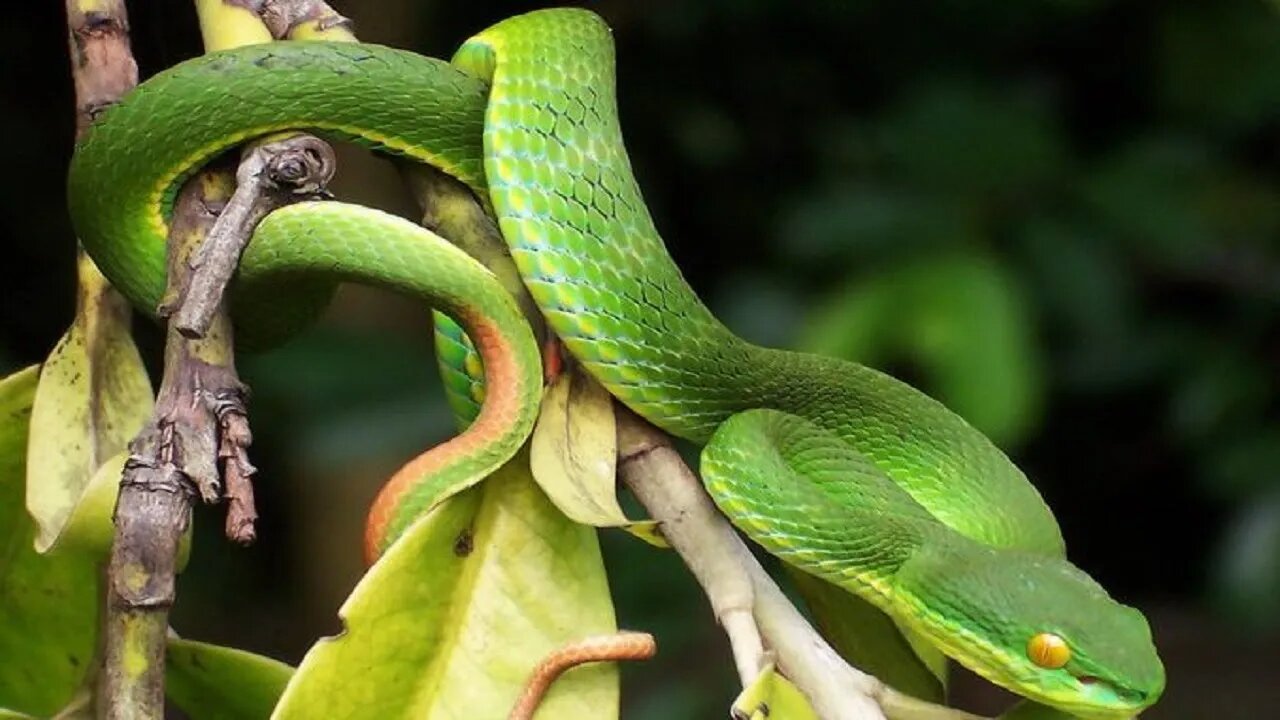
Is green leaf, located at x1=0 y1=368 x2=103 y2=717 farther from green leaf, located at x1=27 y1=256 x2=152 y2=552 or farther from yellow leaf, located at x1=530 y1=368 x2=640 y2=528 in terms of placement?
yellow leaf, located at x1=530 y1=368 x2=640 y2=528

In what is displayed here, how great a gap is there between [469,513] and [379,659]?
12 centimetres

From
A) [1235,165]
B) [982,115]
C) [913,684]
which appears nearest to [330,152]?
[913,684]

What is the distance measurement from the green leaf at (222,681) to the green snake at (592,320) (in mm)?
114

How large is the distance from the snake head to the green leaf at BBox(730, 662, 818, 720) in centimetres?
30

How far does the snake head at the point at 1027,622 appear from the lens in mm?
1243

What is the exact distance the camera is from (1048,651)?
1.27m

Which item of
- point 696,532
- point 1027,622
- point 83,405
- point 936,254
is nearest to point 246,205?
point 83,405

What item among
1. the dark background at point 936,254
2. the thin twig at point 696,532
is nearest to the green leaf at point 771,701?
the thin twig at point 696,532

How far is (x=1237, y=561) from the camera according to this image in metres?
2.93

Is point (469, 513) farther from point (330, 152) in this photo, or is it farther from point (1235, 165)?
point (1235, 165)

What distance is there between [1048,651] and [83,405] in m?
0.74

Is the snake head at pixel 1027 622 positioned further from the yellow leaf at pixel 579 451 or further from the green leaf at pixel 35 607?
the green leaf at pixel 35 607

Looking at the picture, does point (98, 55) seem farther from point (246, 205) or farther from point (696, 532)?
point (696, 532)

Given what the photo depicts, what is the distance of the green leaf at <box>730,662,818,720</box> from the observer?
2.96ft
